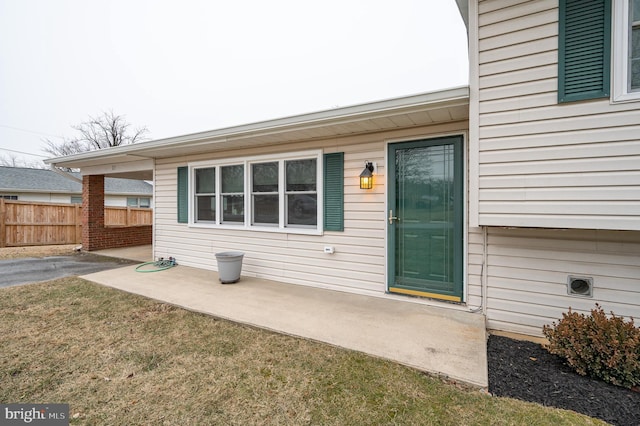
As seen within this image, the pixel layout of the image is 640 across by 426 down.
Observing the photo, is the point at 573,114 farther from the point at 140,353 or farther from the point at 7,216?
the point at 7,216

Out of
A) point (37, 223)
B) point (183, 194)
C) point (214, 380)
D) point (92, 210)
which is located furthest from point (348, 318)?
point (37, 223)

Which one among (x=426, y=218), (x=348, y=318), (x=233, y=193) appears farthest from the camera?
(x=233, y=193)

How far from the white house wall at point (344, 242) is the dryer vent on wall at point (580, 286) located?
0.86 m

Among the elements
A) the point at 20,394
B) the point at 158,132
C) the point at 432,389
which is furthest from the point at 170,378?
the point at 158,132

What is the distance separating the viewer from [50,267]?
252 inches

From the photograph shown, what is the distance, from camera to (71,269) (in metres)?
6.20

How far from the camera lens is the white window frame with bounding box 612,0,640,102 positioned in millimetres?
2420

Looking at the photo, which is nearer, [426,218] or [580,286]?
[580,286]

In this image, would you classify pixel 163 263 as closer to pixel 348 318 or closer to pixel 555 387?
pixel 348 318

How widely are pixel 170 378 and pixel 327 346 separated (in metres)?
1.36

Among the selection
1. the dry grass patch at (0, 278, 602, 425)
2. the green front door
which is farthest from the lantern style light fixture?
the dry grass patch at (0, 278, 602, 425)

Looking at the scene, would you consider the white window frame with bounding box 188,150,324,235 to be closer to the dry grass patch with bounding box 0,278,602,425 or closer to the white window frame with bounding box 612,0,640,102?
the dry grass patch with bounding box 0,278,602,425

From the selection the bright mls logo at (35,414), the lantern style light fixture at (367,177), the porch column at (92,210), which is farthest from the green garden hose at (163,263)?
the lantern style light fixture at (367,177)

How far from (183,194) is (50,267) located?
347cm
